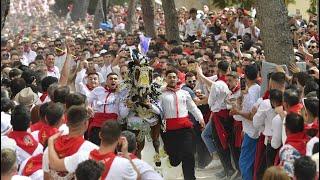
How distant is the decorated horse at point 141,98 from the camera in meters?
10.5

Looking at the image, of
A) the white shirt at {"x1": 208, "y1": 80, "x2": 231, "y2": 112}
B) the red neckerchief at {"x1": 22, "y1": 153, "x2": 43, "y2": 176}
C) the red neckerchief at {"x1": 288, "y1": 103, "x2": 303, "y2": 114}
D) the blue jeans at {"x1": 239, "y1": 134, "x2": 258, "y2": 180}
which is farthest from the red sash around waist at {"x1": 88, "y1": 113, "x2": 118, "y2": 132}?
the red neckerchief at {"x1": 22, "y1": 153, "x2": 43, "y2": 176}

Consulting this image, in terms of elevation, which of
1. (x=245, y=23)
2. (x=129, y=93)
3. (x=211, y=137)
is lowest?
(x=211, y=137)

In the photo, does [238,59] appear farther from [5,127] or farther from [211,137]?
[5,127]

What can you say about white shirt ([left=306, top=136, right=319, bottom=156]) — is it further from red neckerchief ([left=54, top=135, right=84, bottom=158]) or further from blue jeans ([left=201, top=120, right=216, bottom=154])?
blue jeans ([left=201, top=120, right=216, bottom=154])

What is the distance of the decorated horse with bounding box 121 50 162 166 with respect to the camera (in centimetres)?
1051

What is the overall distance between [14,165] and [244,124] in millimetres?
4529

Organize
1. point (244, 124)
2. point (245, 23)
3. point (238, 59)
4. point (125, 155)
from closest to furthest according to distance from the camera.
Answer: point (125, 155) → point (244, 124) → point (238, 59) → point (245, 23)

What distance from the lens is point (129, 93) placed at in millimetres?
10602

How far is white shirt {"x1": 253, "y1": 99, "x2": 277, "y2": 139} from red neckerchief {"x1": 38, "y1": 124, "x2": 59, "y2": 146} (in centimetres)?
262

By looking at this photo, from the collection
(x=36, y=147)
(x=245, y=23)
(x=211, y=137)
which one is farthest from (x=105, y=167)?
(x=245, y=23)

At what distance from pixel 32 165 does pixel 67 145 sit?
26.0 inches

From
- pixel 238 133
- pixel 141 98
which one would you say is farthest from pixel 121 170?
pixel 238 133

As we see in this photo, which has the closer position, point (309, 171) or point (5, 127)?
point (309, 171)

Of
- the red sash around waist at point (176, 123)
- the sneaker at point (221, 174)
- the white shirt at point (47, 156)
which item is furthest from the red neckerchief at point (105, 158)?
the sneaker at point (221, 174)
